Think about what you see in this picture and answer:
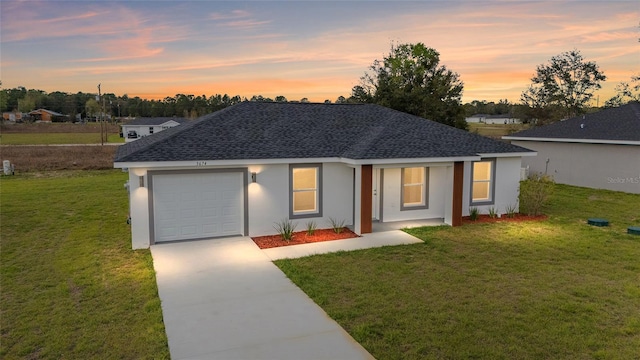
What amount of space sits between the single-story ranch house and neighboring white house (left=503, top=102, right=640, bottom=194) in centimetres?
918

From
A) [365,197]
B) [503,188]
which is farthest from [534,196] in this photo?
[365,197]

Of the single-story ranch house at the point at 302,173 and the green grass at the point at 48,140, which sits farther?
the green grass at the point at 48,140

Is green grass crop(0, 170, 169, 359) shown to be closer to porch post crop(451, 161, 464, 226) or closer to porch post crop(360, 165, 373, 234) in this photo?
porch post crop(360, 165, 373, 234)

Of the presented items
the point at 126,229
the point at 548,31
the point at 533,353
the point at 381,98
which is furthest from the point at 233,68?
the point at 533,353

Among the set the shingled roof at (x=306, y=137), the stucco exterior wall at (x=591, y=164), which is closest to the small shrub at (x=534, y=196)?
the shingled roof at (x=306, y=137)

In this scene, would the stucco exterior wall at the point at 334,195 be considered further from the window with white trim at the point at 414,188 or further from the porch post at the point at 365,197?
the porch post at the point at 365,197

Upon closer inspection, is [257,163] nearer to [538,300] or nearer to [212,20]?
[538,300]

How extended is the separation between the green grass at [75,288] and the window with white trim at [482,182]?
35.8ft

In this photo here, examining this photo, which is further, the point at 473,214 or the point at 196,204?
the point at 473,214

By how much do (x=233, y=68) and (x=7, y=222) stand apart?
16074mm

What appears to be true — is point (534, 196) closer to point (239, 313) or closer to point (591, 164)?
point (591, 164)

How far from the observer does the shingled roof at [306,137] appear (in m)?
11.7

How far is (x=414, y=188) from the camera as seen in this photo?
14.1m

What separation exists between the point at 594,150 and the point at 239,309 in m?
21.7
